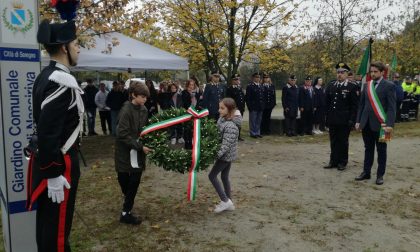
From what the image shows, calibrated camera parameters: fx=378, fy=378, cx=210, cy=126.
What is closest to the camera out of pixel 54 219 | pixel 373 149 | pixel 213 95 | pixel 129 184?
pixel 54 219

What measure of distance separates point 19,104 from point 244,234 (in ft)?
9.94

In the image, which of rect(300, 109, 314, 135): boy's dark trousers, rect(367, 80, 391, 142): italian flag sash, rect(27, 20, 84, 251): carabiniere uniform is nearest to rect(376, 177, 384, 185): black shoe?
rect(367, 80, 391, 142): italian flag sash

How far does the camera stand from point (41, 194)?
3047 millimetres

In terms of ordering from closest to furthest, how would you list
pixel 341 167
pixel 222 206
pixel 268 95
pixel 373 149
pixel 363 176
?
pixel 222 206, pixel 373 149, pixel 363 176, pixel 341 167, pixel 268 95

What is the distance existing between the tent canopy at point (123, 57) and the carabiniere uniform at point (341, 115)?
480 cm

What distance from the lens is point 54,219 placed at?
3041mm

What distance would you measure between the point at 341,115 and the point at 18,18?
21.0ft

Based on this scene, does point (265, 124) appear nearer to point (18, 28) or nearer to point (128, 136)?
point (128, 136)

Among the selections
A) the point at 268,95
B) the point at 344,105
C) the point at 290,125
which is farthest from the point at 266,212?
the point at 290,125

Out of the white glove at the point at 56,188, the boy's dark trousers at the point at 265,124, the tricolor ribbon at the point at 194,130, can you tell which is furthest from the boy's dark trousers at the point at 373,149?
the boy's dark trousers at the point at 265,124

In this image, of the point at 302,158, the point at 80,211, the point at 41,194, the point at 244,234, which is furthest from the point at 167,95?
the point at 41,194

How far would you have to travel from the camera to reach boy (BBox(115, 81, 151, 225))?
4765mm

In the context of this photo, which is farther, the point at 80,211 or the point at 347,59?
the point at 347,59

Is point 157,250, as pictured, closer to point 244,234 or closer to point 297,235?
point 244,234
